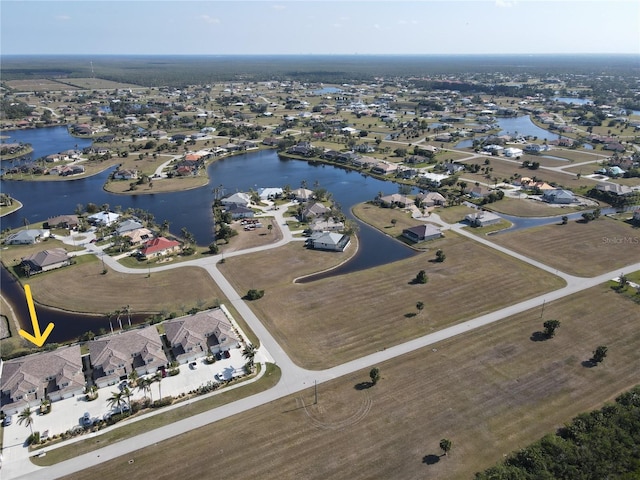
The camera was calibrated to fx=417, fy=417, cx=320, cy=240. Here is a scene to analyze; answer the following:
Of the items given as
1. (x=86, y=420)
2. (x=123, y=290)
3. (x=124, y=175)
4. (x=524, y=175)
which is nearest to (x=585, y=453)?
(x=86, y=420)

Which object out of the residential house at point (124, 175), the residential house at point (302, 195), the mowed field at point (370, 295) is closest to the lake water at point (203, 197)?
the residential house at point (124, 175)

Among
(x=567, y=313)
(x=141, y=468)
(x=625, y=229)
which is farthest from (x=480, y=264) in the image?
(x=141, y=468)

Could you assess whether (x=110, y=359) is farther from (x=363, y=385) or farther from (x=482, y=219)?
(x=482, y=219)

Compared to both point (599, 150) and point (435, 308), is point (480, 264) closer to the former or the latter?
point (435, 308)

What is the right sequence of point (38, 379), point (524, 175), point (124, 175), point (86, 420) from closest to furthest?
1. point (86, 420)
2. point (38, 379)
3. point (124, 175)
4. point (524, 175)

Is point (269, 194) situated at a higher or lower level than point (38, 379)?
higher

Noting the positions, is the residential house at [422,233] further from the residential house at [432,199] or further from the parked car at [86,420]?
the parked car at [86,420]
